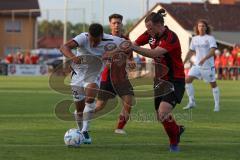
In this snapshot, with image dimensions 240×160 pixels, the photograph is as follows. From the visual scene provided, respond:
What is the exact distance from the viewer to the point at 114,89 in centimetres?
1372

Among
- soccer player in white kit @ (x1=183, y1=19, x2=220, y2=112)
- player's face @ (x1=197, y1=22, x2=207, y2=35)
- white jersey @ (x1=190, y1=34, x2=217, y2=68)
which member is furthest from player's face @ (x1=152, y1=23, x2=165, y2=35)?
white jersey @ (x1=190, y1=34, x2=217, y2=68)

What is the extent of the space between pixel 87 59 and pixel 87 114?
0.95 metres

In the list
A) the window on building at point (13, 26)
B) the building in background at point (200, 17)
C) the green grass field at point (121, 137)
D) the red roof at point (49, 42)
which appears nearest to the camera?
the green grass field at point (121, 137)

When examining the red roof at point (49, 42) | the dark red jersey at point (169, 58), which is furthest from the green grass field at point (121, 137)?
the red roof at point (49, 42)

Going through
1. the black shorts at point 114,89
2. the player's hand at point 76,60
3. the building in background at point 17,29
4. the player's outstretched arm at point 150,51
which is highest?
the building in background at point 17,29

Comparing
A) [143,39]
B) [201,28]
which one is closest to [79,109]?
[143,39]

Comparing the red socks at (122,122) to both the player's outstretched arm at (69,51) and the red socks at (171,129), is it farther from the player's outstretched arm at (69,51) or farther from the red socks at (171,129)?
the red socks at (171,129)

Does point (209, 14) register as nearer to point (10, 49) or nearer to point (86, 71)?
point (10, 49)

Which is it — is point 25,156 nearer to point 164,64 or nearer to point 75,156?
point 75,156

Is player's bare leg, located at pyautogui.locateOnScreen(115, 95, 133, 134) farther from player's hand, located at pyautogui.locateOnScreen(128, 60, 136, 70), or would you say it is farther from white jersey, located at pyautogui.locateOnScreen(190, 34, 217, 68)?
white jersey, located at pyautogui.locateOnScreen(190, 34, 217, 68)

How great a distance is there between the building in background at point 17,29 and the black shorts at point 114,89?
2769 inches

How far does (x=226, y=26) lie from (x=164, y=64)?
2715 inches

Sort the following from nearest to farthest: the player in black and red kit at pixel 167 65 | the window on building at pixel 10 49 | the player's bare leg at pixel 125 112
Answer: the player in black and red kit at pixel 167 65
the player's bare leg at pixel 125 112
the window on building at pixel 10 49

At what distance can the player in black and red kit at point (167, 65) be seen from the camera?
1105 cm
